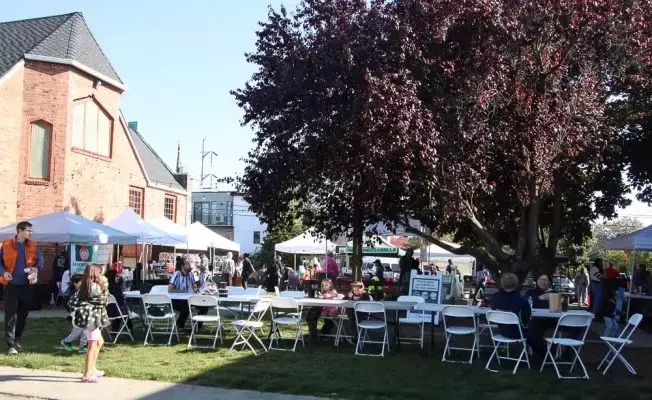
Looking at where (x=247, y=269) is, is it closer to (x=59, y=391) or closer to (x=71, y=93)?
(x=71, y=93)

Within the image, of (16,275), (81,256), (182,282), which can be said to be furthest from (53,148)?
(16,275)

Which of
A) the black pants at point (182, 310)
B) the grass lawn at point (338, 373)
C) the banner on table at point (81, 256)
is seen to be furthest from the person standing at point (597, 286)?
the banner on table at point (81, 256)

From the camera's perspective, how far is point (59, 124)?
1970 cm

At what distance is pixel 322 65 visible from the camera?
11797 mm

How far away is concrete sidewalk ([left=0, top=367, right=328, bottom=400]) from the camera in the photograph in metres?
7.37

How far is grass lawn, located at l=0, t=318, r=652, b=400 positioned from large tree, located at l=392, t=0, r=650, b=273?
3.59m

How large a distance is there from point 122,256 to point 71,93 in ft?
24.4

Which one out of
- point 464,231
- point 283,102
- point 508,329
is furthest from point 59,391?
point 464,231

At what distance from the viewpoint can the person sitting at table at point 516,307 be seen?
9.68 meters

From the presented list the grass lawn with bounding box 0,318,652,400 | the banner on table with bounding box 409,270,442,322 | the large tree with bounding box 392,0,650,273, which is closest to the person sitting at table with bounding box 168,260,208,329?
the grass lawn with bounding box 0,318,652,400

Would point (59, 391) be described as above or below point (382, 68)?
below

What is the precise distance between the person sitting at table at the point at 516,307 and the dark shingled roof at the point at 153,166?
2030cm

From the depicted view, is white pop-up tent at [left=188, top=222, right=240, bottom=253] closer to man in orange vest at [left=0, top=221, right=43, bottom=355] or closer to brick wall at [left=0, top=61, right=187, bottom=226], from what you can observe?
brick wall at [left=0, top=61, right=187, bottom=226]

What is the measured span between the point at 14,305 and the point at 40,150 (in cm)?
1121
